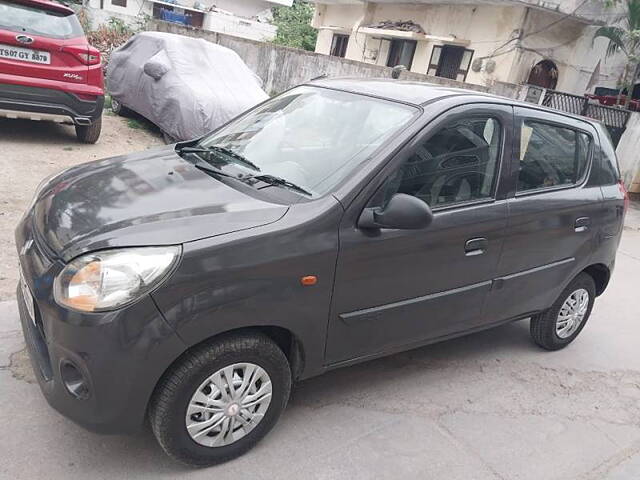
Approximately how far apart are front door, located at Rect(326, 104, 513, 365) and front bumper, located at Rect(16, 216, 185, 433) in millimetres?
890

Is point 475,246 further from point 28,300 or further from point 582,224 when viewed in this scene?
point 28,300

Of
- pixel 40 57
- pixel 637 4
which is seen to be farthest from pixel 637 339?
pixel 637 4

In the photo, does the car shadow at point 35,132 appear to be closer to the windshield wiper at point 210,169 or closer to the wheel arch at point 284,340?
the windshield wiper at point 210,169

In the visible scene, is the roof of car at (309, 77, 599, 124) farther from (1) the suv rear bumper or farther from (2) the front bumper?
(1) the suv rear bumper

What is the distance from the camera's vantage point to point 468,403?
3.56 metres

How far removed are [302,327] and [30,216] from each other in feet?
4.79

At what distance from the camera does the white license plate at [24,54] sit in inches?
247

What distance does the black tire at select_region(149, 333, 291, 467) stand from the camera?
7.91 ft

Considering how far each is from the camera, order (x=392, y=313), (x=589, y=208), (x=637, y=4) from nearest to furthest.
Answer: (x=392, y=313) → (x=589, y=208) → (x=637, y=4)

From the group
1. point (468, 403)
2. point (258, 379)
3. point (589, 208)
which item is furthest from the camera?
point (589, 208)

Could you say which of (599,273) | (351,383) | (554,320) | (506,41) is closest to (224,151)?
(351,383)

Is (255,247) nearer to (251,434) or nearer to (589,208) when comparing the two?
(251,434)

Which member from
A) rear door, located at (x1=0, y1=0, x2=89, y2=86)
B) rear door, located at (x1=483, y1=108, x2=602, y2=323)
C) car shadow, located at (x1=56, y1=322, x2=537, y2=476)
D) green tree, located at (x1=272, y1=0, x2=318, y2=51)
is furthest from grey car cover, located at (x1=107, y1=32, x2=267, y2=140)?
green tree, located at (x1=272, y1=0, x2=318, y2=51)

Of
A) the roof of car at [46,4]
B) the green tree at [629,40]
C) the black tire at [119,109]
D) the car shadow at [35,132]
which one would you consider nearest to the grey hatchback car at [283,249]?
the roof of car at [46,4]
